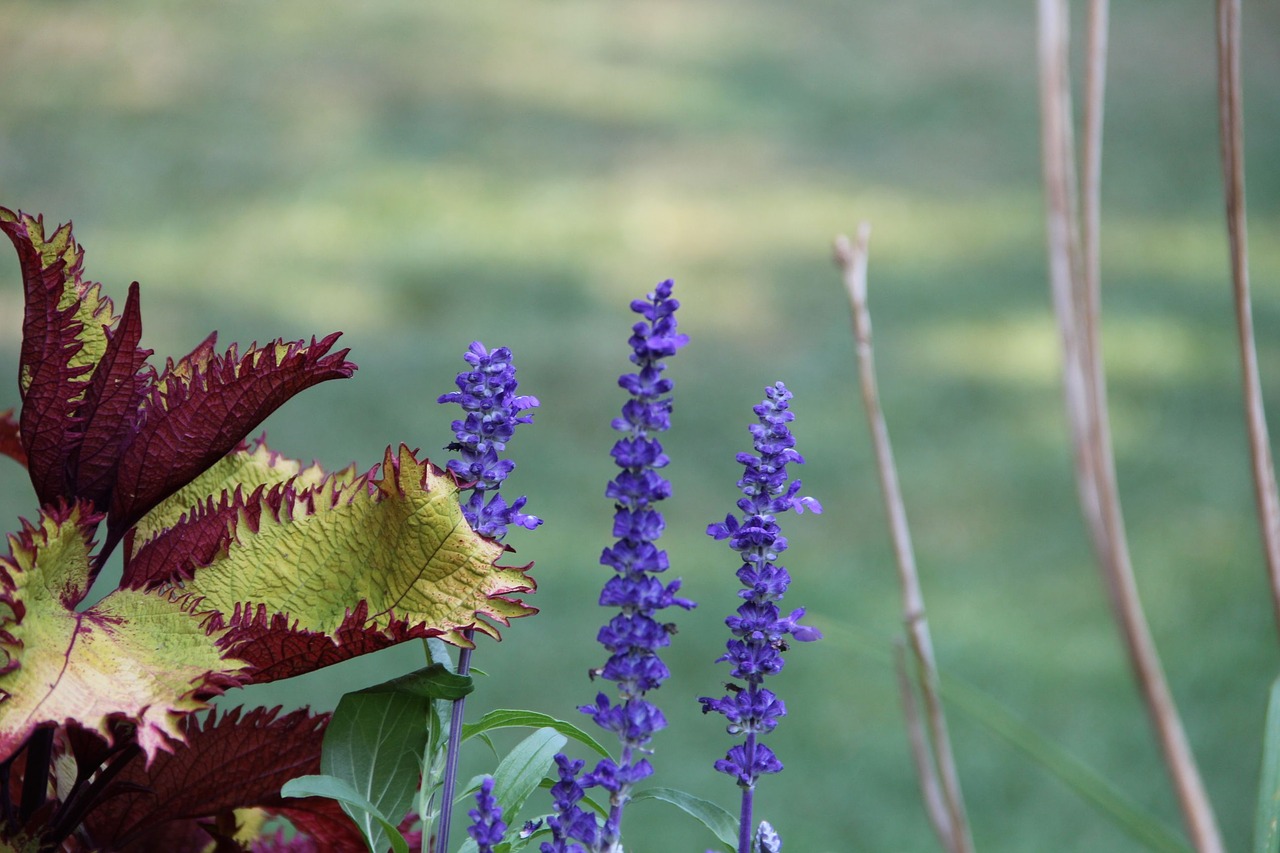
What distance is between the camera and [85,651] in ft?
1.34

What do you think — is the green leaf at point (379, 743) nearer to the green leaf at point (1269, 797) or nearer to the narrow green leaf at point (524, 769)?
the narrow green leaf at point (524, 769)

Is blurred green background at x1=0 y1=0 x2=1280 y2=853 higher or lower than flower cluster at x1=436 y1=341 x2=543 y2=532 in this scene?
higher

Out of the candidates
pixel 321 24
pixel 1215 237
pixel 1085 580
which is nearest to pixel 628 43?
pixel 321 24

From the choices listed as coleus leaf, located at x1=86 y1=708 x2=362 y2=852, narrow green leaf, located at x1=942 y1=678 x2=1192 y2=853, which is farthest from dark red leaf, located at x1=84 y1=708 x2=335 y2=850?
narrow green leaf, located at x1=942 y1=678 x2=1192 y2=853

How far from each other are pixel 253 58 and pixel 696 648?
267 cm

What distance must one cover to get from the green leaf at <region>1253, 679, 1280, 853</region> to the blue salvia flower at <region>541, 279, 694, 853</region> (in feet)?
0.72

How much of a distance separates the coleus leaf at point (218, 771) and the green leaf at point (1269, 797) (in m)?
0.33

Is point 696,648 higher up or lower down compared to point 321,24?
lower down

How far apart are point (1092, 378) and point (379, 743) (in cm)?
27

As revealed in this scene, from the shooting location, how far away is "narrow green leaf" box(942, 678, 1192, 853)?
0.45m

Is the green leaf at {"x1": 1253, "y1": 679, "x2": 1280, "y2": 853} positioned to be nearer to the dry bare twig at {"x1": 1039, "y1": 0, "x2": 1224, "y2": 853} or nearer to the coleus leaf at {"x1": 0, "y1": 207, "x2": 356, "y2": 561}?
the dry bare twig at {"x1": 1039, "y1": 0, "x2": 1224, "y2": 853}

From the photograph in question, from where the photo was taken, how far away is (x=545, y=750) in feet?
1.59

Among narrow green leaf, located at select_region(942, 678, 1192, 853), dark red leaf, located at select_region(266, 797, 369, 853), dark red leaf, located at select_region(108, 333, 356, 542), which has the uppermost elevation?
dark red leaf, located at select_region(108, 333, 356, 542)

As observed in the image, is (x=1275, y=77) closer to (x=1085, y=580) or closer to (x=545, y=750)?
(x=1085, y=580)
